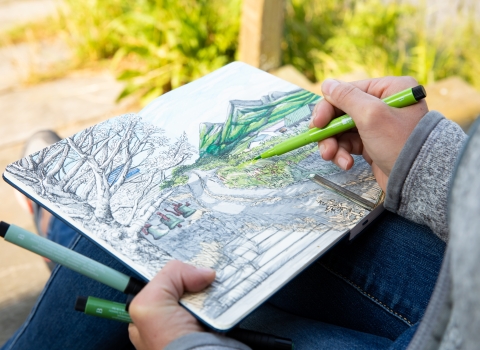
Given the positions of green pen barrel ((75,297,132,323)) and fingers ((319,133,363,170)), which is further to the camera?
fingers ((319,133,363,170))

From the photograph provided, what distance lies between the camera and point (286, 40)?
8.68ft

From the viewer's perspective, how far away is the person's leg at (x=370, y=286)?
803 mm

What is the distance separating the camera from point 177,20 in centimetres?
242

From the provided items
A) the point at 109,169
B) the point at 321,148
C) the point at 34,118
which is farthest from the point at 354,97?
the point at 34,118

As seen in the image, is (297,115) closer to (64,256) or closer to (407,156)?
(407,156)

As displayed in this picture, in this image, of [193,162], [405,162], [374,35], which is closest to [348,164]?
[405,162]

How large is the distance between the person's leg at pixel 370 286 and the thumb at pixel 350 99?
20cm

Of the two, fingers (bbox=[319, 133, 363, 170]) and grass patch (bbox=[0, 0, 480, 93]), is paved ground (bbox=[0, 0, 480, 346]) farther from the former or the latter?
fingers (bbox=[319, 133, 363, 170])

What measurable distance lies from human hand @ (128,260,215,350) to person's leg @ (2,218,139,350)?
26 cm

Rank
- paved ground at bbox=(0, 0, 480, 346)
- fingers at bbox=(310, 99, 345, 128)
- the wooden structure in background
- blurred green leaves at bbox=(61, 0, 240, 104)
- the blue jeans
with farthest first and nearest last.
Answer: blurred green leaves at bbox=(61, 0, 240, 104)
the wooden structure in background
paved ground at bbox=(0, 0, 480, 346)
fingers at bbox=(310, 99, 345, 128)
the blue jeans

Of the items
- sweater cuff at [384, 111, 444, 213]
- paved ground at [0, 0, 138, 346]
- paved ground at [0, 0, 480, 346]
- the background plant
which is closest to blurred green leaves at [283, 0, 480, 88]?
the background plant

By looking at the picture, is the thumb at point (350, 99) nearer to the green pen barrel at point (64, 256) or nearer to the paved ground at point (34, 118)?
the green pen barrel at point (64, 256)

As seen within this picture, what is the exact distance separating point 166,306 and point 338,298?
0.36 metres

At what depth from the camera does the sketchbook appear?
689 millimetres
